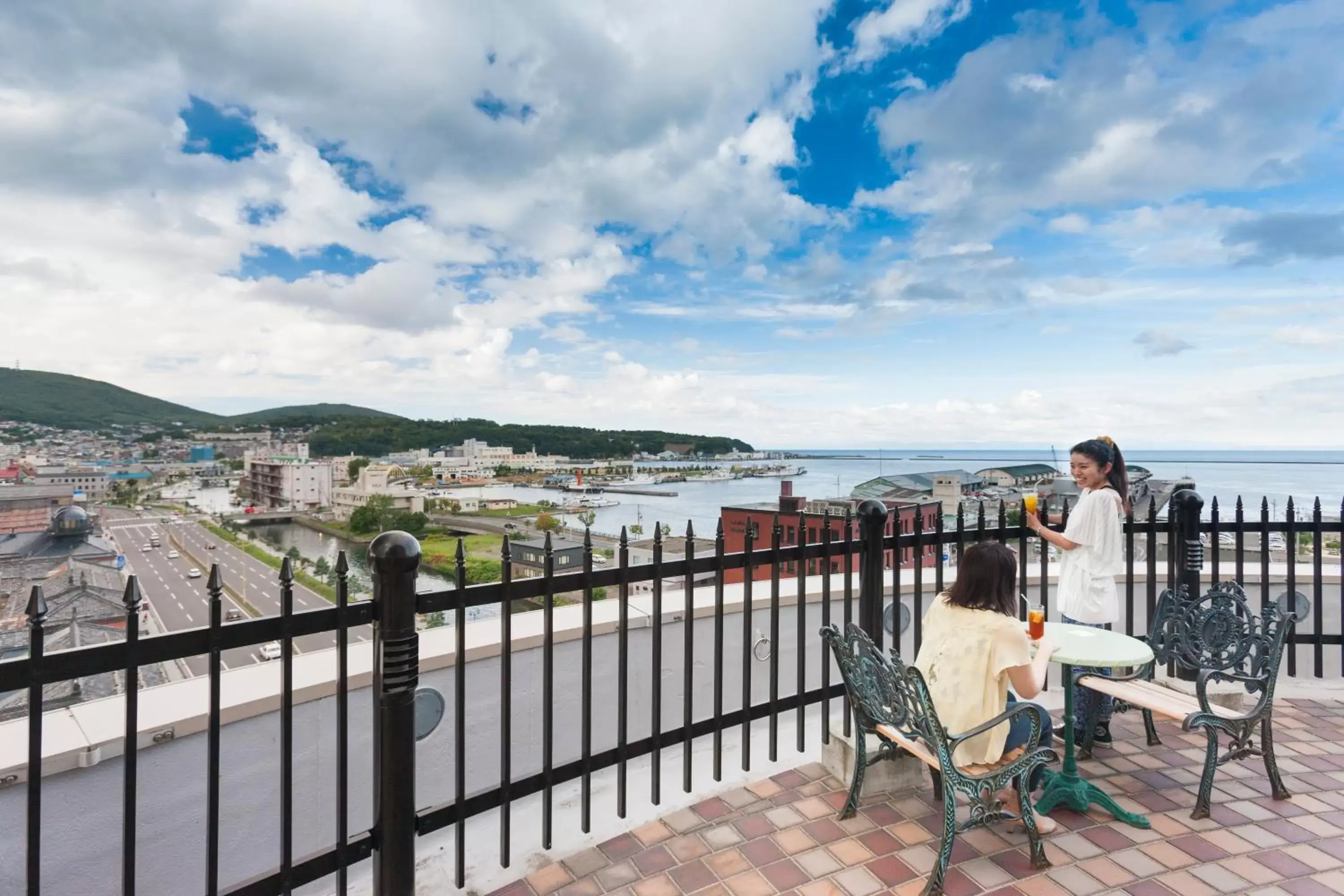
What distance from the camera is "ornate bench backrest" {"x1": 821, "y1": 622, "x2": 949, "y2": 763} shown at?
2180 millimetres

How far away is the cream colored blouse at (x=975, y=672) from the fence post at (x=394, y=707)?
6.75 ft

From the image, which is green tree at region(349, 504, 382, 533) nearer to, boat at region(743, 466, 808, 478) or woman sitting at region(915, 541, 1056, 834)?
woman sitting at region(915, 541, 1056, 834)

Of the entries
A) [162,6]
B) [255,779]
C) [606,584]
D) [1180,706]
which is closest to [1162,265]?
[1180,706]

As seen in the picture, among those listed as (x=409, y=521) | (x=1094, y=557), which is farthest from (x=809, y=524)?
(x=409, y=521)

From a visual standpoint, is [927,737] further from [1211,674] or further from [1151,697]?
[1211,674]

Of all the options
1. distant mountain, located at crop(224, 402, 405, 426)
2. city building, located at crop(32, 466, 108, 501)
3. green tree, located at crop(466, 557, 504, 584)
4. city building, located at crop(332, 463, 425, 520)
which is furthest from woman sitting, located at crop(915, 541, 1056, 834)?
distant mountain, located at crop(224, 402, 405, 426)

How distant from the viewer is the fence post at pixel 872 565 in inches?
124

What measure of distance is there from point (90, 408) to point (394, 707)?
18731mm

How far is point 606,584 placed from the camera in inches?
96.3

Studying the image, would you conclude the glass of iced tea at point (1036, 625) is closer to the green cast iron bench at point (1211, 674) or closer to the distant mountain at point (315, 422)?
the green cast iron bench at point (1211, 674)

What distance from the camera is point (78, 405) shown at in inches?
560

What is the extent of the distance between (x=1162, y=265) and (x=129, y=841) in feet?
48.5

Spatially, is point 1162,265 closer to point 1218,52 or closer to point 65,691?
point 1218,52

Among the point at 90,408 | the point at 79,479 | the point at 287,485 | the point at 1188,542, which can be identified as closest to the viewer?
the point at 1188,542
